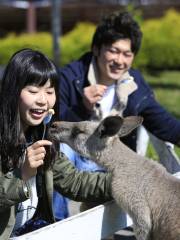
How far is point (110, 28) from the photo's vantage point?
12.8ft

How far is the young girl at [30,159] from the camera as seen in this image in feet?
8.16

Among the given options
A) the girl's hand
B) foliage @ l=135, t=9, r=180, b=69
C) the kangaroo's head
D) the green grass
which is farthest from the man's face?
foliage @ l=135, t=9, r=180, b=69

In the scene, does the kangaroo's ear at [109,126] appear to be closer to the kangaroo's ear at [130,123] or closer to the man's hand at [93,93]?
the kangaroo's ear at [130,123]

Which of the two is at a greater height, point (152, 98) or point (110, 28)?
point (110, 28)

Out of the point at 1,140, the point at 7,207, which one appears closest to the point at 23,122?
the point at 1,140

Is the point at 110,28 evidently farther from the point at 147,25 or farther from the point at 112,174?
the point at 147,25

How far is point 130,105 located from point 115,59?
317 mm

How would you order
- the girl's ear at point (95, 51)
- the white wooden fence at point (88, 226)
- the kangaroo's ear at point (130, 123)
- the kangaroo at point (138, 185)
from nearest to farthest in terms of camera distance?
the white wooden fence at point (88, 226) → the kangaroo at point (138, 185) → the kangaroo's ear at point (130, 123) → the girl's ear at point (95, 51)

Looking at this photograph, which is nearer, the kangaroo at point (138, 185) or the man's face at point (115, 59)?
the kangaroo at point (138, 185)

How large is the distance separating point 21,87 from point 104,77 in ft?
4.38

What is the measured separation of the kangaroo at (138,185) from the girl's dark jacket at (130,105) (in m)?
0.67

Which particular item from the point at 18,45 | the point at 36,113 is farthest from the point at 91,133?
the point at 18,45

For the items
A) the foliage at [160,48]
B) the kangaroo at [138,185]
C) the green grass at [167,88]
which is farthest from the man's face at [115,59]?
the foliage at [160,48]

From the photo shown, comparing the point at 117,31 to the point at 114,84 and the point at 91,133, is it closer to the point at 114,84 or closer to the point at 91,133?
the point at 114,84
